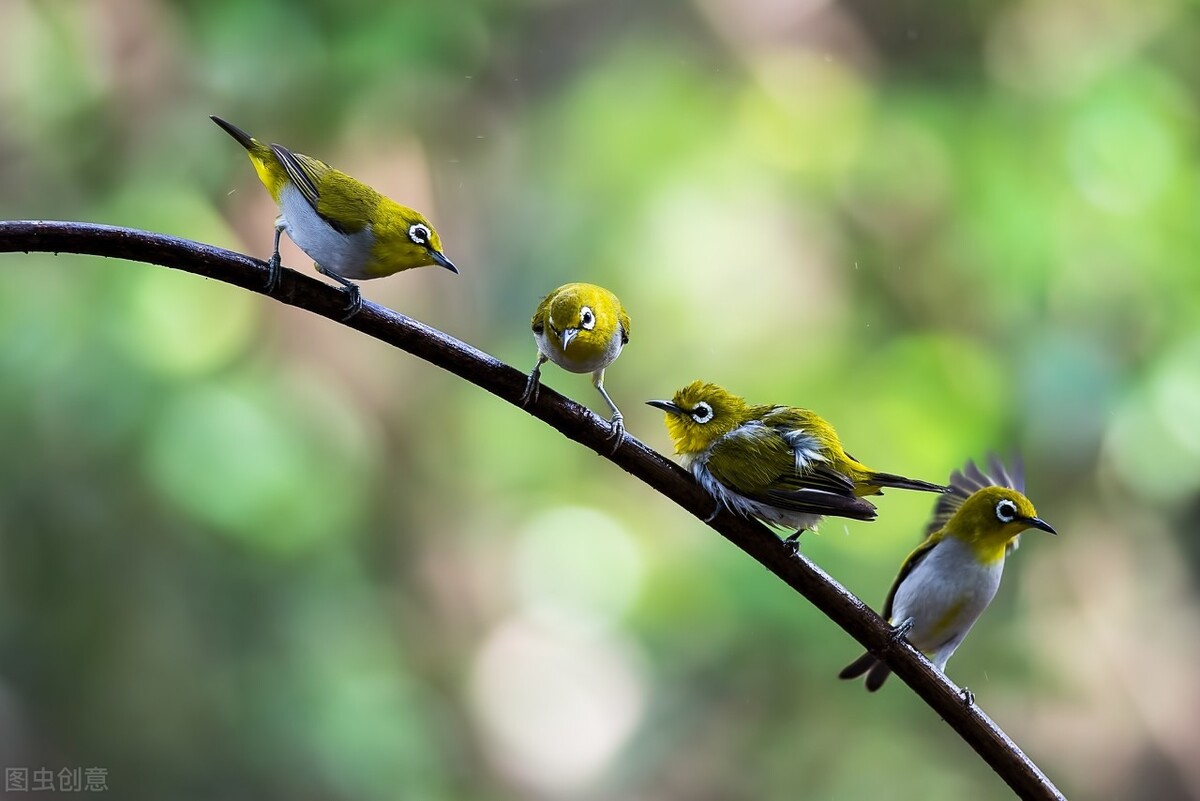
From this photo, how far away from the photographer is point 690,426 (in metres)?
0.87

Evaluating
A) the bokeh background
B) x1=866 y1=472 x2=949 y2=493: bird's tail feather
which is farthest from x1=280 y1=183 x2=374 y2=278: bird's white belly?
the bokeh background

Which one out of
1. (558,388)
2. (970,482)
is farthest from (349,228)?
(558,388)

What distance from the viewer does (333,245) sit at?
798 mm

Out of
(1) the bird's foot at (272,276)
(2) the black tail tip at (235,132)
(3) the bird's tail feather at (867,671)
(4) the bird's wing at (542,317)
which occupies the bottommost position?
(3) the bird's tail feather at (867,671)

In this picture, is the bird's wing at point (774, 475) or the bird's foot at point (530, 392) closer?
the bird's foot at point (530, 392)

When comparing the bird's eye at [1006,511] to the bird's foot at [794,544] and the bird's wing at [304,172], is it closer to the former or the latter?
the bird's foot at [794,544]

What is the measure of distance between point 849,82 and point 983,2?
0.33m

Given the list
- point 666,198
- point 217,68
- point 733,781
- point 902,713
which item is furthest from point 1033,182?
point 217,68

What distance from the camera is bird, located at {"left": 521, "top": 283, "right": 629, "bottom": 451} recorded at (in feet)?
2.88

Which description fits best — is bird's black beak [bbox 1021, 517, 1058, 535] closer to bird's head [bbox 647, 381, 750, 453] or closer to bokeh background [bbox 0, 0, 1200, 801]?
bird's head [bbox 647, 381, 750, 453]

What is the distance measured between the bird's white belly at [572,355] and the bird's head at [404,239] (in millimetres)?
107

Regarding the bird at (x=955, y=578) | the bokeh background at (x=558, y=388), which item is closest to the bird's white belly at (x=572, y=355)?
the bird at (x=955, y=578)

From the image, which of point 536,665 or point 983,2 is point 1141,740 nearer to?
point 536,665

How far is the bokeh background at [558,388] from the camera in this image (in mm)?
2146
